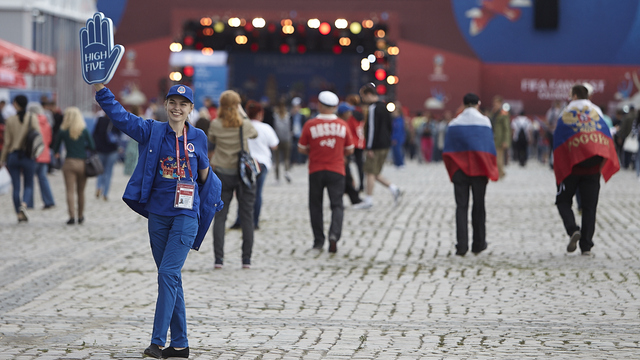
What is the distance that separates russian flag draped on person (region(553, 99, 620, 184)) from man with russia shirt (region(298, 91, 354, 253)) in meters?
2.22

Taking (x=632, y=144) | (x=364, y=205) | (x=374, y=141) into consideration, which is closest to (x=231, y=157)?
(x=364, y=205)

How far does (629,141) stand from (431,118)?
326 inches

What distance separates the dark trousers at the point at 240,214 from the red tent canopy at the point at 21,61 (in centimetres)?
1311

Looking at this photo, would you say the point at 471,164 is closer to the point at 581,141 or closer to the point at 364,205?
the point at 581,141

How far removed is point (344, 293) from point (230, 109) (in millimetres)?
2368

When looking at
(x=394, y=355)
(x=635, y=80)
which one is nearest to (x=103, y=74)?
(x=394, y=355)

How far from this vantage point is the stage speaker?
106 ft

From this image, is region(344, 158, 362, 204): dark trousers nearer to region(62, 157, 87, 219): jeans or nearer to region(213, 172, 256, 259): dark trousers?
region(62, 157, 87, 219): jeans

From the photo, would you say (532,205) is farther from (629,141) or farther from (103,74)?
(103,74)

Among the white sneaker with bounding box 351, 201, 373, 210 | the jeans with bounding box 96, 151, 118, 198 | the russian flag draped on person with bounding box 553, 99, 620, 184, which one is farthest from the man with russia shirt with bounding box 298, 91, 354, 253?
the jeans with bounding box 96, 151, 118, 198

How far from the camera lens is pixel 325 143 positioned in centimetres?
1017

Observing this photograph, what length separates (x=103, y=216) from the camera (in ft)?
45.4

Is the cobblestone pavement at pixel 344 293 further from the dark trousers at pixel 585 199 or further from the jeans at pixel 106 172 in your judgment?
the jeans at pixel 106 172

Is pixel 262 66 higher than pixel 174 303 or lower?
higher
